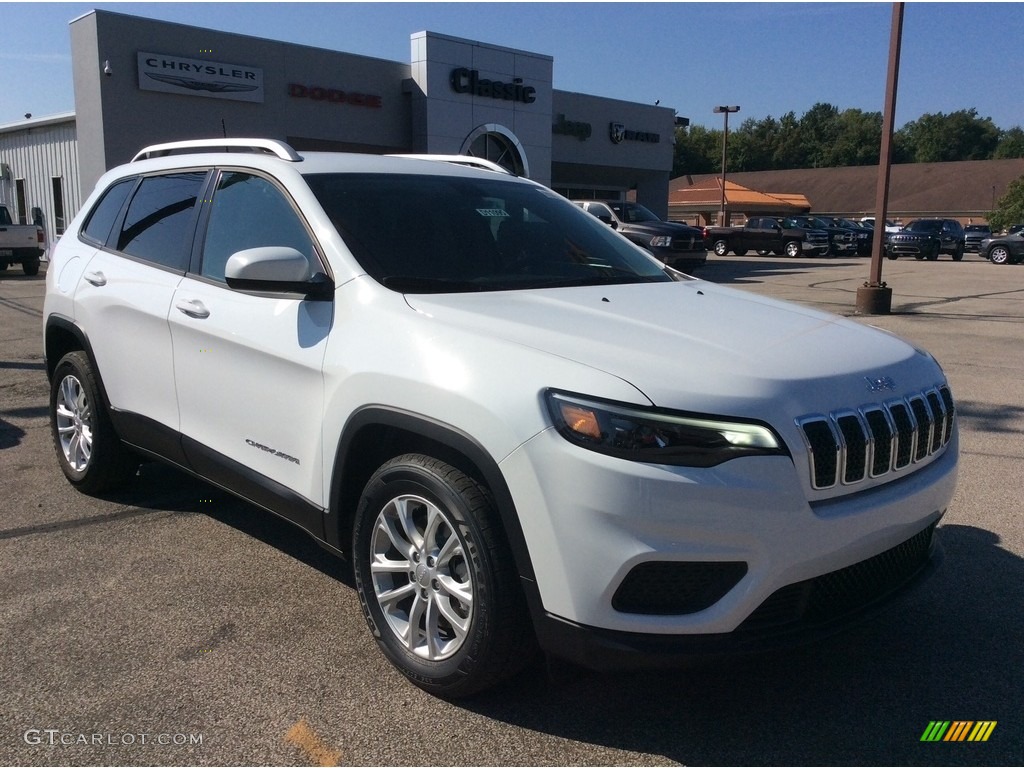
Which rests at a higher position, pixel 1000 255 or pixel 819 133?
pixel 819 133

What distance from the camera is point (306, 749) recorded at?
109 inches

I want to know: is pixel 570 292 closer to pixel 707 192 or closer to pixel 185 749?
pixel 185 749

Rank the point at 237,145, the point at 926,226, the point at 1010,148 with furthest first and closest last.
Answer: the point at 1010,148 → the point at 926,226 → the point at 237,145

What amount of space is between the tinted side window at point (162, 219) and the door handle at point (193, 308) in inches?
9.6

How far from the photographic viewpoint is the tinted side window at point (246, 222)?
3.70 m

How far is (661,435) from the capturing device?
99.2 inches

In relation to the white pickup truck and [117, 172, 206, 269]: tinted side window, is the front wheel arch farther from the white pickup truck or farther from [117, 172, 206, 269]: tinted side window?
the white pickup truck

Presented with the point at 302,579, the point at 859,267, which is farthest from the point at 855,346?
the point at 859,267

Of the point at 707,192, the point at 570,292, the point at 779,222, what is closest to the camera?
the point at 570,292

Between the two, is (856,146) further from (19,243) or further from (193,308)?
(193,308)

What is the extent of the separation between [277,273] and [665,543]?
1697mm

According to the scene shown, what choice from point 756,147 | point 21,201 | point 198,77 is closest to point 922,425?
point 198,77

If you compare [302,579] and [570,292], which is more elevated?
[570,292]

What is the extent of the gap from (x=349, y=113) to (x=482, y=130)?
3846 millimetres
